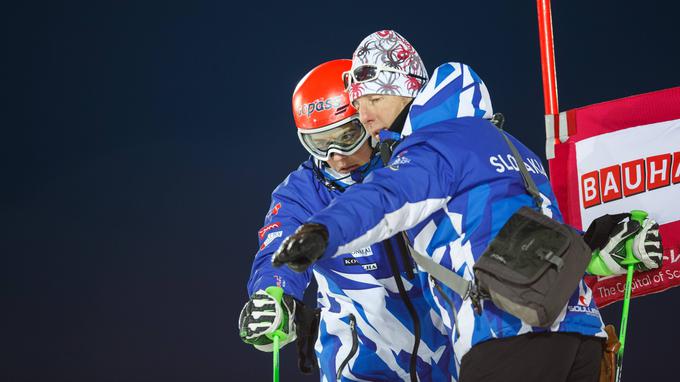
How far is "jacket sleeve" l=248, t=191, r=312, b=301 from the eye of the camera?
127 inches

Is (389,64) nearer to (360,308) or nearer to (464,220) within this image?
(464,220)

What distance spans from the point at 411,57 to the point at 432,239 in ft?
3.13

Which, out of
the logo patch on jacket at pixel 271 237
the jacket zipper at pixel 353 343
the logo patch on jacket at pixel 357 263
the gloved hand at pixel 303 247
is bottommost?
the jacket zipper at pixel 353 343

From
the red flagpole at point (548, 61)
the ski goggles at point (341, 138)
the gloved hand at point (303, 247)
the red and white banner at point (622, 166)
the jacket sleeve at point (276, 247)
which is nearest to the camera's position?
the gloved hand at point (303, 247)

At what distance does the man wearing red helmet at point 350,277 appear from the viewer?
11.2 ft

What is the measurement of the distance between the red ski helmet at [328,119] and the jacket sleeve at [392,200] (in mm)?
1176

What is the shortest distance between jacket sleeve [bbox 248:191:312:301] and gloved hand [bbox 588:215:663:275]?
116cm

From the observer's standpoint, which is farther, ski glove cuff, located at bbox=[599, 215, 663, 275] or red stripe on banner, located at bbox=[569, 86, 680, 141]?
red stripe on banner, located at bbox=[569, 86, 680, 141]

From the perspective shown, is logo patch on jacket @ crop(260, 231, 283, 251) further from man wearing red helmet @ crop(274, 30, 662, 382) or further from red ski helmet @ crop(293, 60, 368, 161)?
man wearing red helmet @ crop(274, 30, 662, 382)

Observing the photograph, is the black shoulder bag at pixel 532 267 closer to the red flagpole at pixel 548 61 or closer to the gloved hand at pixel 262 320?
the gloved hand at pixel 262 320

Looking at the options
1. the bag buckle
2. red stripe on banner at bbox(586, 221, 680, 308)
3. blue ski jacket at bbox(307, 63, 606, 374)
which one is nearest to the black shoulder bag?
the bag buckle

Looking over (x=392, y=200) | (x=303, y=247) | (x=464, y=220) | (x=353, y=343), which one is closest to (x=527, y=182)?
(x=464, y=220)

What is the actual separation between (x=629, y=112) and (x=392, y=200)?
1.94 metres

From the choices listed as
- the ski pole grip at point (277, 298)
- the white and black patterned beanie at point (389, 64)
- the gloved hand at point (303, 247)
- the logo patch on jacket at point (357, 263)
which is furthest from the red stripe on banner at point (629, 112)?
the gloved hand at point (303, 247)
